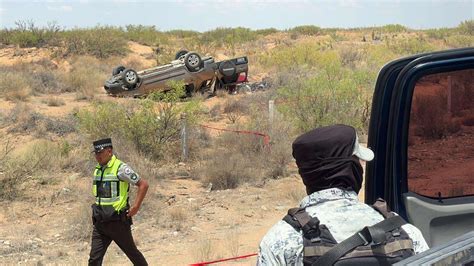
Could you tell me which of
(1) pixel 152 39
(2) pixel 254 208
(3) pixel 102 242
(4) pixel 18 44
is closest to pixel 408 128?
(3) pixel 102 242

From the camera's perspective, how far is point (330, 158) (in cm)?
204

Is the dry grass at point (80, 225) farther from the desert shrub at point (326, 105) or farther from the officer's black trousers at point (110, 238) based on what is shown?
the desert shrub at point (326, 105)

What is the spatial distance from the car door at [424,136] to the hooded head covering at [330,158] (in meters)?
0.67

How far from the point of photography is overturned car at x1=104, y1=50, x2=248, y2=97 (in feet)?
60.4

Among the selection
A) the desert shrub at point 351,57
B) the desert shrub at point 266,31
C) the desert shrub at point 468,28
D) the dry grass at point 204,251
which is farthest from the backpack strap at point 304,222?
the desert shrub at point 266,31

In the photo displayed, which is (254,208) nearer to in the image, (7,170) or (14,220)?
(14,220)

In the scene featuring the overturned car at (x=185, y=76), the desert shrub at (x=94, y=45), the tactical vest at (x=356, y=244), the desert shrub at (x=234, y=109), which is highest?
the desert shrub at (x=94, y=45)

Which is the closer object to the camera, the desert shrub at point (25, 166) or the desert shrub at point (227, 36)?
the desert shrub at point (25, 166)

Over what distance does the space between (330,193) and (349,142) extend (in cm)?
19

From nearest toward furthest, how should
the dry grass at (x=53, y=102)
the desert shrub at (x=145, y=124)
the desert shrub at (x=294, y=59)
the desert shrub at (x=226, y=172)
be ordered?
the desert shrub at (x=226, y=172) < the desert shrub at (x=145, y=124) < the dry grass at (x=53, y=102) < the desert shrub at (x=294, y=59)

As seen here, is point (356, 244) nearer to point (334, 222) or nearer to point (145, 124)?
point (334, 222)

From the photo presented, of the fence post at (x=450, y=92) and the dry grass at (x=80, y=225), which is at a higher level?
the fence post at (x=450, y=92)

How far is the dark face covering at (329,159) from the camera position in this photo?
2.04 meters

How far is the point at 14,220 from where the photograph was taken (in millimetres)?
8648
